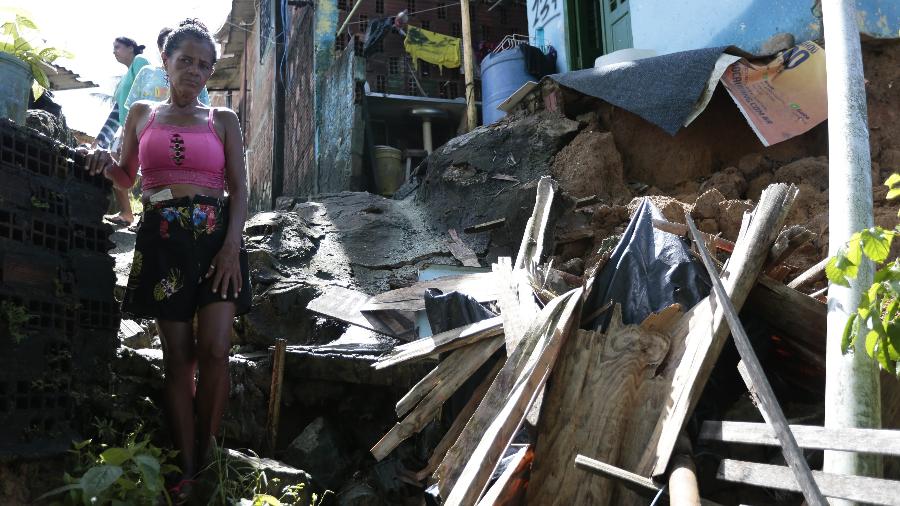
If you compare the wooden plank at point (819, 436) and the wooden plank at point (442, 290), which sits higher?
the wooden plank at point (442, 290)

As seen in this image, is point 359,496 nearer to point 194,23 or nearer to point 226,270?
point 226,270

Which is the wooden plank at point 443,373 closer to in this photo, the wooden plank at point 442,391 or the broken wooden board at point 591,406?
the wooden plank at point 442,391

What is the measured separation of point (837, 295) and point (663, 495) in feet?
3.45

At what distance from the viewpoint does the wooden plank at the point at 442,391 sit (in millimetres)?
3553

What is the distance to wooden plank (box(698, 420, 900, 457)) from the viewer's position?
92.6 inches

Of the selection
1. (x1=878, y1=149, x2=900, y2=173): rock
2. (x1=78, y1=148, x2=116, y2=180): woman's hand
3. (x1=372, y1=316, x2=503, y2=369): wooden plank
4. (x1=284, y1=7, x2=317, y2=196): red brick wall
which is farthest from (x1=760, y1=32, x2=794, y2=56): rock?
(x1=284, y1=7, x2=317, y2=196): red brick wall

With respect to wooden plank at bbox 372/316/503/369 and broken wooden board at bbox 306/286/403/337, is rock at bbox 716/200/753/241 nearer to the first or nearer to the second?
broken wooden board at bbox 306/286/403/337

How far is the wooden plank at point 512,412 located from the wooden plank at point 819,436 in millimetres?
625

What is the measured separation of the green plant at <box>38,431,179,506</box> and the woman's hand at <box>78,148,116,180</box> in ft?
3.67

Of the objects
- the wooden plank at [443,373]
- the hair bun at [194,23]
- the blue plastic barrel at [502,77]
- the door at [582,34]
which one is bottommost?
the wooden plank at [443,373]

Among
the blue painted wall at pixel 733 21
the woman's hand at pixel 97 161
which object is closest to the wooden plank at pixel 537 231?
the woman's hand at pixel 97 161

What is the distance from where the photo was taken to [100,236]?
3.43 meters

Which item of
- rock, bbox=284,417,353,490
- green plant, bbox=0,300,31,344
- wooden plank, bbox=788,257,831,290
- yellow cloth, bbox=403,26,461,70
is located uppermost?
yellow cloth, bbox=403,26,461,70

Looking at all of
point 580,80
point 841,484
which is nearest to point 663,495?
point 841,484
